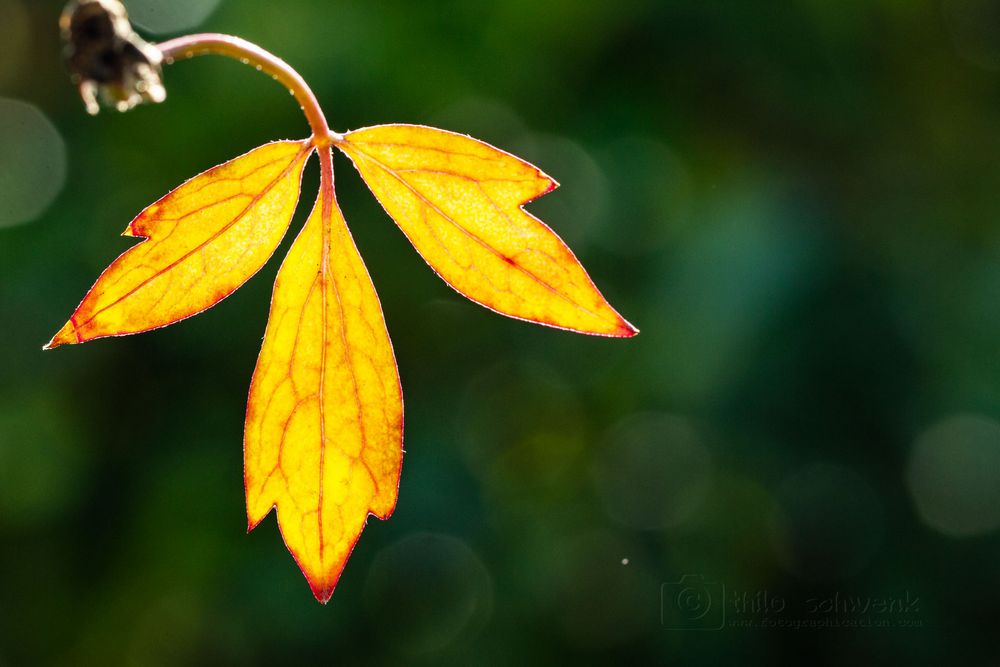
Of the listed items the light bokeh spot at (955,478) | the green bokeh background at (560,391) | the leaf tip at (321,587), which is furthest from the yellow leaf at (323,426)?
the light bokeh spot at (955,478)

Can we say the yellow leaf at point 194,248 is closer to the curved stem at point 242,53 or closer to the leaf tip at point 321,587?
the curved stem at point 242,53

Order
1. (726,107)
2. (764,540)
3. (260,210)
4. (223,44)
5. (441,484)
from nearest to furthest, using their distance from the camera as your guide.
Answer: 1. (223,44)
2. (260,210)
3. (441,484)
4. (764,540)
5. (726,107)

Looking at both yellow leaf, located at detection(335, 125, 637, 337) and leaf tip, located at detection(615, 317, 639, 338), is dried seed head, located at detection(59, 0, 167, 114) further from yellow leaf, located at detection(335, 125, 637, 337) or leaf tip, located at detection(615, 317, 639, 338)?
leaf tip, located at detection(615, 317, 639, 338)

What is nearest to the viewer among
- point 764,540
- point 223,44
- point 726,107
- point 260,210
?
point 223,44

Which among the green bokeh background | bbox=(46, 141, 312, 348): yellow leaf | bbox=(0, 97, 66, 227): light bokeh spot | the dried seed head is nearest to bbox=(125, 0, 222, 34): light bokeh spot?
the green bokeh background

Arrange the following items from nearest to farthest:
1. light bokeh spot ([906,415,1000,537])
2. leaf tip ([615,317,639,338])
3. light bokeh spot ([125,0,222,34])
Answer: leaf tip ([615,317,639,338]), light bokeh spot ([125,0,222,34]), light bokeh spot ([906,415,1000,537])

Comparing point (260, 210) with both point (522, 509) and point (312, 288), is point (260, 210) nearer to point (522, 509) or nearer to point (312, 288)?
point (312, 288)

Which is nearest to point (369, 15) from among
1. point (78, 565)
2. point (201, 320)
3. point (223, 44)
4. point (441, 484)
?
point (201, 320)
